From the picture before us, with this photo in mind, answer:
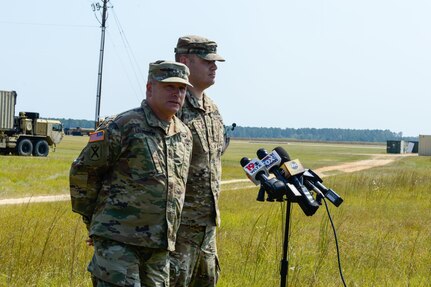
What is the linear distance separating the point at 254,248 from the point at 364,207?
7158 millimetres

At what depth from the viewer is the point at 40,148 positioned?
127 feet

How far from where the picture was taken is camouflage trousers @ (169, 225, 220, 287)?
487 centimetres

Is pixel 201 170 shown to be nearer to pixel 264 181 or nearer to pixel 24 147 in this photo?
pixel 264 181

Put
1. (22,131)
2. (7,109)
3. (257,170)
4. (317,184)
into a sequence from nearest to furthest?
(257,170), (317,184), (7,109), (22,131)

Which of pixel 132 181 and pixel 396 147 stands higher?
pixel 132 181

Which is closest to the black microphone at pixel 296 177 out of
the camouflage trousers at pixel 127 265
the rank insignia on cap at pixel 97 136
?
the camouflage trousers at pixel 127 265

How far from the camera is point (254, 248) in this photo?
8633 mm

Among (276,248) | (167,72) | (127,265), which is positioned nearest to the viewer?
(127,265)

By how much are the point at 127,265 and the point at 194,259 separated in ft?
3.01

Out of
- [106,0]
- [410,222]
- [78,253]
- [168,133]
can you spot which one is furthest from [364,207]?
[106,0]

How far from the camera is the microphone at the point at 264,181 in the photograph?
4410 mm

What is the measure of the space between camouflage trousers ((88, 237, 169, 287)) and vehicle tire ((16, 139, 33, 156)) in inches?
1362

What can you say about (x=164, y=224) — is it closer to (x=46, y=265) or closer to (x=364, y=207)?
(x=46, y=265)

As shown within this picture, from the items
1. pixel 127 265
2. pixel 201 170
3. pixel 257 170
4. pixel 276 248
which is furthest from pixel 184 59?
pixel 276 248
